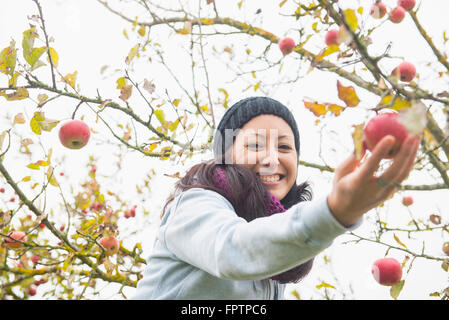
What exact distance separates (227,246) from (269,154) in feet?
2.24

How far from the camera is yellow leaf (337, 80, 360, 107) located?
2.79 ft

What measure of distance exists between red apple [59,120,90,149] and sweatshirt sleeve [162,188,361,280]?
0.94m

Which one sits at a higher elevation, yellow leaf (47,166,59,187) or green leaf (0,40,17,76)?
green leaf (0,40,17,76)

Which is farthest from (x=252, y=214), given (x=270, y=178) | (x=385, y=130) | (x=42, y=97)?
(x=42, y=97)

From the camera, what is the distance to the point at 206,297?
112 cm

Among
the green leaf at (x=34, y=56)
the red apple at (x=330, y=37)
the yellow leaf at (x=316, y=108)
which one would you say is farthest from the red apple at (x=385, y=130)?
the red apple at (x=330, y=37)

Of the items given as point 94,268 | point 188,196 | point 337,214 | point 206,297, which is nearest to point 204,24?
point 94,268

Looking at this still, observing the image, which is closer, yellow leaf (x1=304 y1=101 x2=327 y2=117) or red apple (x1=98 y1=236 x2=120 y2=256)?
yellow leaf (x1=304 y1=101 x2=327 y2=117)

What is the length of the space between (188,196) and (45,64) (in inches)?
31.9

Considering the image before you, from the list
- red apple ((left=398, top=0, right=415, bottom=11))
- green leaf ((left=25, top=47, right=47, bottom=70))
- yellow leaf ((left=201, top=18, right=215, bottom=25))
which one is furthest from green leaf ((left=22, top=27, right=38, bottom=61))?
red apple ((left=398, top=0, right=415, bottom=11))

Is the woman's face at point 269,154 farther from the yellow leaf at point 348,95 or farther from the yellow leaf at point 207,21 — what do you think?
the yellow leaf at point 207,21

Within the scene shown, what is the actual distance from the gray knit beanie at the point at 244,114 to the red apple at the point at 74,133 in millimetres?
591

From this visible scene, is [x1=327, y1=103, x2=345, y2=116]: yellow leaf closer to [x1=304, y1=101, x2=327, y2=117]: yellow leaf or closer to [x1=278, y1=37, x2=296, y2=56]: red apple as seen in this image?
[x1=304, y1=101, x2=327, y2=117]: yellow leaf
